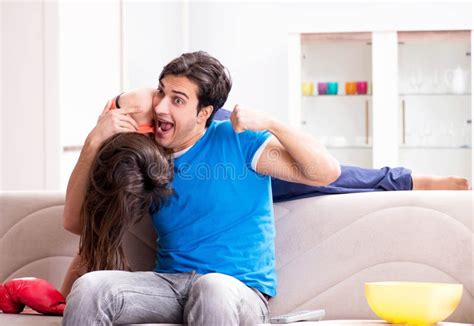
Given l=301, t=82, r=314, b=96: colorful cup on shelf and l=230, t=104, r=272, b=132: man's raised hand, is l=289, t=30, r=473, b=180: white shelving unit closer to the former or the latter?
l=301, t=82, r=314, b=96: colorful cup on shelf

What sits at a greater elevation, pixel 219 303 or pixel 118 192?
pixel 118 192

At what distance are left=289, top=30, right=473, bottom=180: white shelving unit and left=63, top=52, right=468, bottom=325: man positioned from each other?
368 cm

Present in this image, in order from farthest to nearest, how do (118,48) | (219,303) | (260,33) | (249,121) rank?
(260,33)
(118,48)
(249,121)
(219,303)

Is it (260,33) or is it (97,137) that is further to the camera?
(260,33)

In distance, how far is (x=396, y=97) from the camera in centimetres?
610

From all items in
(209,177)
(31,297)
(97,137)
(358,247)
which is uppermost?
(97,137)

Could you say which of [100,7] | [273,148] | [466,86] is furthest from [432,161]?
[273,148]

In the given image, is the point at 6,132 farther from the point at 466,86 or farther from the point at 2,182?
the point at 466,86

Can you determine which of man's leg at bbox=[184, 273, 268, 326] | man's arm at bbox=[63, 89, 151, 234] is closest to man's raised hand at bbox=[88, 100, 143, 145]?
man's arm at bbox=[63, 89, 151, 234]

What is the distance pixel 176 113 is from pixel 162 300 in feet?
1.82

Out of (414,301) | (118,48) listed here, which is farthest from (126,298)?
(118,48)

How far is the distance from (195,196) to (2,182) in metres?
2.20

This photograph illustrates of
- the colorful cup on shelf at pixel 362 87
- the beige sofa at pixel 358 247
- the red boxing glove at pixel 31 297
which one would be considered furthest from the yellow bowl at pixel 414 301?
the colorful cup on shelf at pixel 362 87

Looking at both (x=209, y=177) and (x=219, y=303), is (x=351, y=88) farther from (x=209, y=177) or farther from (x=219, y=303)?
(x=219, y=303)
